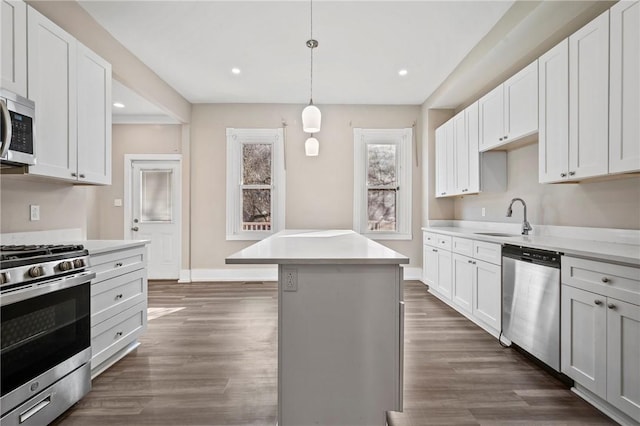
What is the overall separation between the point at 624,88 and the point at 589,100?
9.3 inches

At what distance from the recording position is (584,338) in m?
1.81

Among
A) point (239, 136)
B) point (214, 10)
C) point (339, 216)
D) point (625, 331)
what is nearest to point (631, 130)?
point (625, 331)

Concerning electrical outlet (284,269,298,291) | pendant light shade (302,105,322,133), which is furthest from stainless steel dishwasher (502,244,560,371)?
pendant light shade (302,105,322,133)

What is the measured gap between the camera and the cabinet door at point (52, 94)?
1.99m

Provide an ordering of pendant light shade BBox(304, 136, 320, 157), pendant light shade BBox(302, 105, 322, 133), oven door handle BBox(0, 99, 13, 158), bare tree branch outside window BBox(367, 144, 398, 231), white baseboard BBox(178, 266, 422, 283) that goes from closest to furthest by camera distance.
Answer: oven door handle BBox(0, 99, 13, 158)
pendant light shade BBox(302, 105, 322, 133)
pendant light shade BBox(304, 136, 320, 157)
white baseboard BBox(178, 266, 422, 283)
bare tree branch outside window BBox(367, 144, 398, 231)

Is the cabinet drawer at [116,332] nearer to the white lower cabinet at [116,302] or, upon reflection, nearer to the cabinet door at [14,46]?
the white lower cabinet at [116,302]

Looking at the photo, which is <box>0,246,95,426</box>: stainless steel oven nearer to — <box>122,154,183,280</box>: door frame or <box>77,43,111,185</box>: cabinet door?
<box>77,43,111,185</box>: cabinet door

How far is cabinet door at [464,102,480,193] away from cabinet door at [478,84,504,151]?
0.09m

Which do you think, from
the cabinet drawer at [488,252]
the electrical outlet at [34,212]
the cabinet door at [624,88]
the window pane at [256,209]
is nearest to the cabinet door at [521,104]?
the cabinet door at [624,88]

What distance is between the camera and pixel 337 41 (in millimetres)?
3113

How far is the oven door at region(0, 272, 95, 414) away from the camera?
1.42 metres

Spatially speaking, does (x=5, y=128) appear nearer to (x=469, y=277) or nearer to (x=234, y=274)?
(x=234, y=274)

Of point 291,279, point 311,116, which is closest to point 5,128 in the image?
point 291,279

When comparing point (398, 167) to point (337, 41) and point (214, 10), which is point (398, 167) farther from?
point (214, 10)
